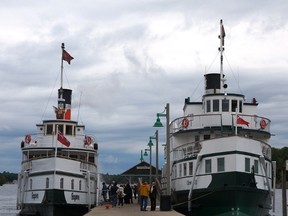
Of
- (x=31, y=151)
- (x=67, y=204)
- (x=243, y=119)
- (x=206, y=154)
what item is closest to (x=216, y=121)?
(x=243, y=119)

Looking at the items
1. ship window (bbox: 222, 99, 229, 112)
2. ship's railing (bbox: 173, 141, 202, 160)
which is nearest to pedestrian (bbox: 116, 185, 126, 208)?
ship's railing (bbox: 173, 141, 202, 160)

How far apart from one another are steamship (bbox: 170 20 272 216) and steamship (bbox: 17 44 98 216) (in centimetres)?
591

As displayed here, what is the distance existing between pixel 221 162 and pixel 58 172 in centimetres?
1043

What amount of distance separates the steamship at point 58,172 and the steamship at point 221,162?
5906 millimetres

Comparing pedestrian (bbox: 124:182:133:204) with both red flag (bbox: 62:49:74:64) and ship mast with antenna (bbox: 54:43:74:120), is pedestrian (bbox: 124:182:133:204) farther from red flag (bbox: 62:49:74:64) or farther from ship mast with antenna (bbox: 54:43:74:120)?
red flag (bbox: 62:49:74:64)

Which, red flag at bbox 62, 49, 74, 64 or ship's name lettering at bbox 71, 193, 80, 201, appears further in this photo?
red flag at bbox 62, 49, 74, 64

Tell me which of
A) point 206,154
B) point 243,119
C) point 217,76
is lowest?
point 206,154

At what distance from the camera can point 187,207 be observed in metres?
37.0

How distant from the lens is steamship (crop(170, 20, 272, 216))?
34.1 m

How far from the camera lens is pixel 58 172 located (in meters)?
39.5

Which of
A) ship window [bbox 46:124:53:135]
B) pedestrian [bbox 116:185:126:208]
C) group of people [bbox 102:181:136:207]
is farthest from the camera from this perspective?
ship window [bbox 46:124:53:135]

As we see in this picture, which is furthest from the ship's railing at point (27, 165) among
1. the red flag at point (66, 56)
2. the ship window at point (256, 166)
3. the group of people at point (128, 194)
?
the ship window at point (256, 166)

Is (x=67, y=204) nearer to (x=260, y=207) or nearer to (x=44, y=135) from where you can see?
(x=44, y=135)

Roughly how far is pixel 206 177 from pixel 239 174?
7.32ft
